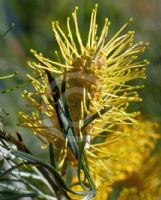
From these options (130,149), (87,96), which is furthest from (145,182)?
(87,96)

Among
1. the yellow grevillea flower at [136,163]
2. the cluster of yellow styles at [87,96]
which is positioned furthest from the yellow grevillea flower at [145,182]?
the cluster of yellow styles at [87,96]

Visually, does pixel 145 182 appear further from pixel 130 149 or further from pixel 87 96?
pixel 87 96

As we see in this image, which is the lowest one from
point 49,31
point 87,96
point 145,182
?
point 145,182

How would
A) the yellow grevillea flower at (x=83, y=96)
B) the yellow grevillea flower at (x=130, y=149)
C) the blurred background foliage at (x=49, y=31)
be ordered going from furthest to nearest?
the blurred background foliage at (x=49, y=31), the yellow grevillea flower at (x=130, y=149), the yellow grevillea flower at (x=83, y=96)

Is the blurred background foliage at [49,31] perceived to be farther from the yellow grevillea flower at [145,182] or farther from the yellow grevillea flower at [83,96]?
the yellow grevillea flower at [83,96]

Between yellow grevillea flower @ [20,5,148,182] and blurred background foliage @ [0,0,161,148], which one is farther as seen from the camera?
blurred background foliage @ [0,0,161,148]

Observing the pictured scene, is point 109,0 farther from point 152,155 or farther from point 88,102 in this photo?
point 88,102

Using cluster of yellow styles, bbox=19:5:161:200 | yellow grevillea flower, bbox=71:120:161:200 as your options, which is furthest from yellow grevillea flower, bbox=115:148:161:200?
cluster of yellow styles, bbox=19:5:161:200

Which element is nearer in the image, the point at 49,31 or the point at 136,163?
the point at 136,163

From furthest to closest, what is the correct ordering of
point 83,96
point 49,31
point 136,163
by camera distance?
1. point 49,31
2. point 136,163
3. point 83,96

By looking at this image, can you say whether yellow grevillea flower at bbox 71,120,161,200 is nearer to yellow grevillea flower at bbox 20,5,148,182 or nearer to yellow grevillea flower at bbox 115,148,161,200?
yellow grevillea flower at bbox 115,148,161,200
